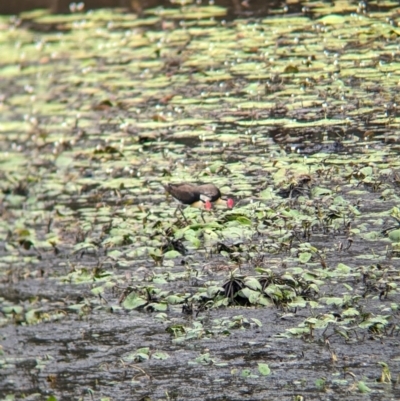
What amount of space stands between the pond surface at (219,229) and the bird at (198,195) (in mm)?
69

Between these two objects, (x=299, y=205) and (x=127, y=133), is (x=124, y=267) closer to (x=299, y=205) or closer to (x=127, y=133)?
(x=299, y=205)

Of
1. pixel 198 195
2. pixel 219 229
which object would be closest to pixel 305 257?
pixel 219 229

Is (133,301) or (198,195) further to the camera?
(198,195)

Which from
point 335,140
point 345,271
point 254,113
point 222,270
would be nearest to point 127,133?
point 254,113

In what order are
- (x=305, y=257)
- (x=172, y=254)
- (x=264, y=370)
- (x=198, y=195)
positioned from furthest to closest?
(x=198, y=195)
(x=172, y=254)
(x=305, y=257)
(x=264, y=370)

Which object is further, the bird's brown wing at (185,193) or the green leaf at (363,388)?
the bird's brown wing at (185,193)

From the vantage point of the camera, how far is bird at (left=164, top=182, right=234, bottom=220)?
4.65 metres

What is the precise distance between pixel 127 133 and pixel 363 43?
1705 millimetres

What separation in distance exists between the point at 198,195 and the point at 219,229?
42cm

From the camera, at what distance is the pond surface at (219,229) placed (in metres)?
3.60

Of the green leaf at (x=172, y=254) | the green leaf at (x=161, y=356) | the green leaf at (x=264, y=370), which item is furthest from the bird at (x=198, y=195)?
the green leaf at (x=264, y=370)

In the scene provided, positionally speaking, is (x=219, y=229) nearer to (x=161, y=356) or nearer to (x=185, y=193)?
(x=185, y=193)

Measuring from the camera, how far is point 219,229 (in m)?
4.35

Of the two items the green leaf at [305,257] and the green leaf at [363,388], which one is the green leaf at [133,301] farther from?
the green leaf at [363,388]
